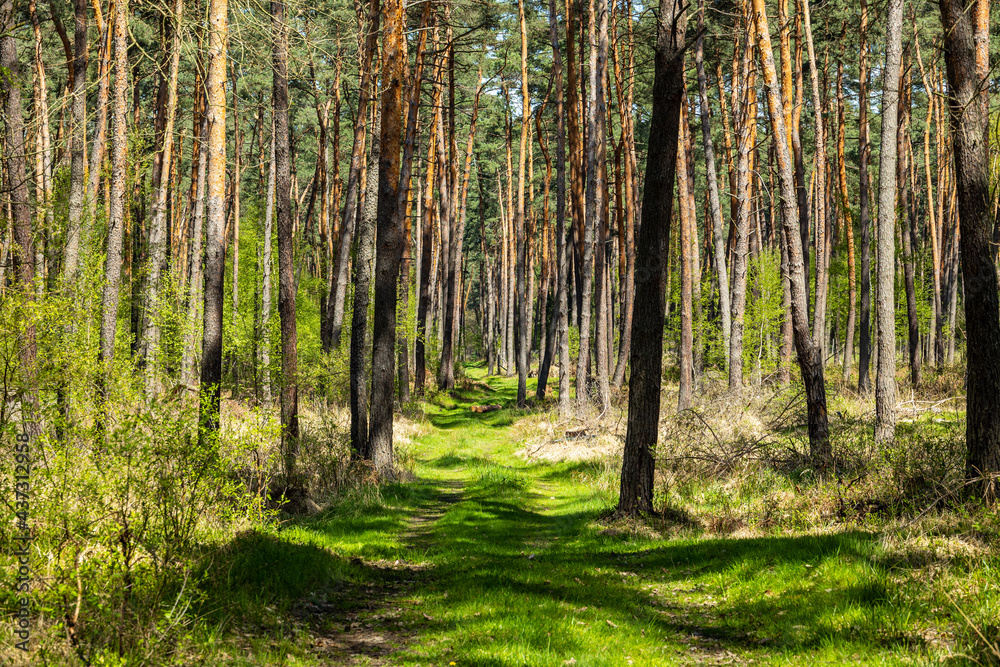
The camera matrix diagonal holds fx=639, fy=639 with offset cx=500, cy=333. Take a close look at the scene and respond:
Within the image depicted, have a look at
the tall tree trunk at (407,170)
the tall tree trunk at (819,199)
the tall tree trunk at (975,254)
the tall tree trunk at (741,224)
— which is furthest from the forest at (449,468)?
the tall tree trunk at (819,199)

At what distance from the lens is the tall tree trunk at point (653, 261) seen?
315 inches

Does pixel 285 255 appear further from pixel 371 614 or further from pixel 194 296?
pixel 194 296

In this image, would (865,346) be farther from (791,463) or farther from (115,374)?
(115,374)

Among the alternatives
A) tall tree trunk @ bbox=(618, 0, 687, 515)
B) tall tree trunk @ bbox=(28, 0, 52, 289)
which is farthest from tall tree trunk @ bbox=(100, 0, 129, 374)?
tall tree trunk @ bbox=(618, 0, 687, 515)

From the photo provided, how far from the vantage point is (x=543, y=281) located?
36312mm

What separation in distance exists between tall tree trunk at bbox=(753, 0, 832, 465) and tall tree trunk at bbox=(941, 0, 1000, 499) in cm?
271

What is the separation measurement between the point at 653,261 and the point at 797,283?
347cm

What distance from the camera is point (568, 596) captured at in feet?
18.8

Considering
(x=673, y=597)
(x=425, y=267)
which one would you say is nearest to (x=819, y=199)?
(x=425, y=267)

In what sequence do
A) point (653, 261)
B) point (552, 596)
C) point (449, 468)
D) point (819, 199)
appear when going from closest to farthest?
point (552, 596) < point (653, 261) < point (449, 468) < point (819, 199)

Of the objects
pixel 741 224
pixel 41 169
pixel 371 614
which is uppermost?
pixel 41 169

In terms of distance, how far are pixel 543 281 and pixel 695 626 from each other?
31.6 metres

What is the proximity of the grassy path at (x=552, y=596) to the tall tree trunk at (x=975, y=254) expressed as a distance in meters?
1.43

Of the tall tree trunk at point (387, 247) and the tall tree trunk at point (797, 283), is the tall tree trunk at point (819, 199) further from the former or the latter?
the tall tree trunk at point (387, 247)
